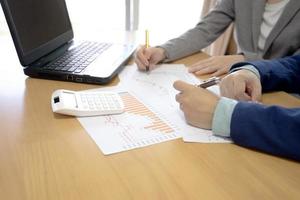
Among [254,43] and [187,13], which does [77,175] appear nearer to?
[254,43]

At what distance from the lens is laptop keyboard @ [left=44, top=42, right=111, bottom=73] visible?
0.86 meters

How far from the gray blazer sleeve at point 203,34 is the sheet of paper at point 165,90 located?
70 mm

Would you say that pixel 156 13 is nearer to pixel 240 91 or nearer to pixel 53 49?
pixel 53 49

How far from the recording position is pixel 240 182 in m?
0.51

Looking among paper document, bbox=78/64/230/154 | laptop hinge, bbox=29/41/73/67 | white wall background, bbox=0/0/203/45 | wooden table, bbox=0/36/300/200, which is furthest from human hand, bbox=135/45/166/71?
white wall background, bbox=0/0/203/45

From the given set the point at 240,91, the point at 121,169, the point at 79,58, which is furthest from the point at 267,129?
the point at 79,58

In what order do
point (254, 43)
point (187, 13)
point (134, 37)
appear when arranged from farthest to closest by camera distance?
point (187, 13) → point (134, 37) → point (254, 43)

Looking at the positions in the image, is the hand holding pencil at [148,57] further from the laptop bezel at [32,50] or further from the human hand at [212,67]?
the laptop bezel at [32,50]

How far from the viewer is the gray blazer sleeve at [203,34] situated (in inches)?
41.1

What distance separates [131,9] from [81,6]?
1.32ft

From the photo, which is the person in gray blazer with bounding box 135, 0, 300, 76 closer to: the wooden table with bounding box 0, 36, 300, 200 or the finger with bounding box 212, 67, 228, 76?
the finger with bounding box 212, 67, 228, 76

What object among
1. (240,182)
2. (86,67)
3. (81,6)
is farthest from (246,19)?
(81,6)

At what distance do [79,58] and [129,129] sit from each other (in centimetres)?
39

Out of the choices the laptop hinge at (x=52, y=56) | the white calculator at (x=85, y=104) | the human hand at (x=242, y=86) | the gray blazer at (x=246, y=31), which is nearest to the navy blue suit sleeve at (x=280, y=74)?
the human hand at (x=242, y=86)
